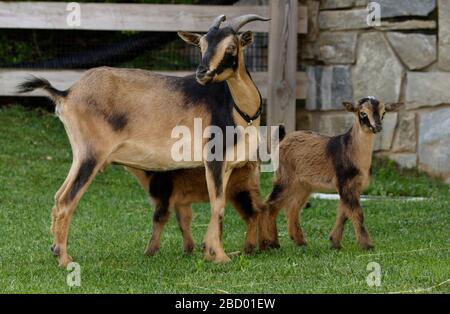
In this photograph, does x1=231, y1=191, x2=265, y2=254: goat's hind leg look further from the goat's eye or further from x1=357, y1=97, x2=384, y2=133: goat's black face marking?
the goat's eye

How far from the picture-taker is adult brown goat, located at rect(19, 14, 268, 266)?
792 centimetres

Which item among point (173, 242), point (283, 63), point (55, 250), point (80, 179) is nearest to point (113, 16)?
point (283, 63)

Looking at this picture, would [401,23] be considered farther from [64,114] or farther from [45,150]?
[64,114]

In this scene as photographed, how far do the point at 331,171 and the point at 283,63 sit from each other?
4.14 metres

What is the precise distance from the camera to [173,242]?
9.27m

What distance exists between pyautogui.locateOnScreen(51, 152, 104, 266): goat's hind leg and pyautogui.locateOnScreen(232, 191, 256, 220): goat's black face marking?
1268mm

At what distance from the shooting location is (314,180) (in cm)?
883

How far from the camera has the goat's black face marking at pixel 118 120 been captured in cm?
806

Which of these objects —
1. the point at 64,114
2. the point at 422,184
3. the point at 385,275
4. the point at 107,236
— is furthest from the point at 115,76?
the point at 422,184

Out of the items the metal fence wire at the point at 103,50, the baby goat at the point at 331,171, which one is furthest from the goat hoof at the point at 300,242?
the metal fence wire at the point at 103,50

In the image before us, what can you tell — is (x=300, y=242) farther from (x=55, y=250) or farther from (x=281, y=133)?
(x=55, y=250)

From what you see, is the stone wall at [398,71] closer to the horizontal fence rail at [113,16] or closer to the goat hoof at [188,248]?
the horizontal fence rail at [113,16]

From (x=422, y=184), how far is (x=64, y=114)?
543cm

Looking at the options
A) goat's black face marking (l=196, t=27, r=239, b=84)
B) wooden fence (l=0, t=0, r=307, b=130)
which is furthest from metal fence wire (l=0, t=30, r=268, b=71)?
goat's black face marking (l=196, t=27, r=239, b=84)
